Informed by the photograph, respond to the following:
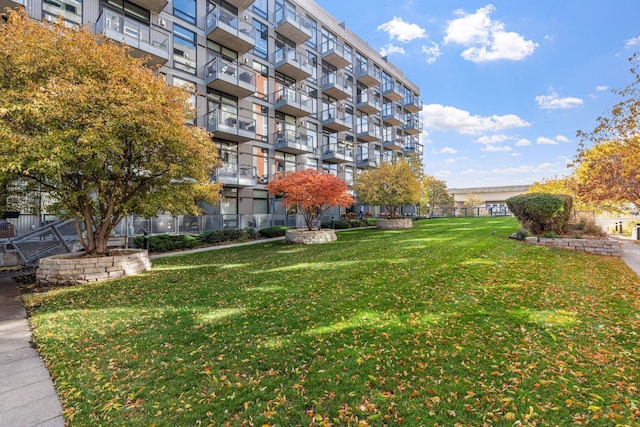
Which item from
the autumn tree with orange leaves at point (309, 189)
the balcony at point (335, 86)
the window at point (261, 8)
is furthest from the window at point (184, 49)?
the balcony at point (335, 86)

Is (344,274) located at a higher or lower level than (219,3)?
lower

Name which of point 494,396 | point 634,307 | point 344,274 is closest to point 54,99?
point 344,274

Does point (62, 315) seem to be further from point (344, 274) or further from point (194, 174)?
point (344, 274)

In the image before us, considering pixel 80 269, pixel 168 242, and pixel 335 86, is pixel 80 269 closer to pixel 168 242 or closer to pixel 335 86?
pixel 168 242

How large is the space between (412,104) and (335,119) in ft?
63.7

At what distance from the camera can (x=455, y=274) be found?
7.46 meters

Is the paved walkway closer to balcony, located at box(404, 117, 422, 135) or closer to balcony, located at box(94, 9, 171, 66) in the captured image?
balcony, located at box(94, 9, 171, 66)

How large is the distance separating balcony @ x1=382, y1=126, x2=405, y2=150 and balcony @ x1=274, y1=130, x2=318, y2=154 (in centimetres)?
1620

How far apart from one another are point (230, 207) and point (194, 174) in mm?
12465

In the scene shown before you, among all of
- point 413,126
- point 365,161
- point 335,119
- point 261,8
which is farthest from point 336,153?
point 413,126

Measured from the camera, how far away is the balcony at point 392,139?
126 feet

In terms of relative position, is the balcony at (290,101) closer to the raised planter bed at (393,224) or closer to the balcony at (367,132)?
the balcony at (367,132)

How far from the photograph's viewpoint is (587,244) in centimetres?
1080

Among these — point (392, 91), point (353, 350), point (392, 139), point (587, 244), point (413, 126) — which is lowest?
point (353, 350)
